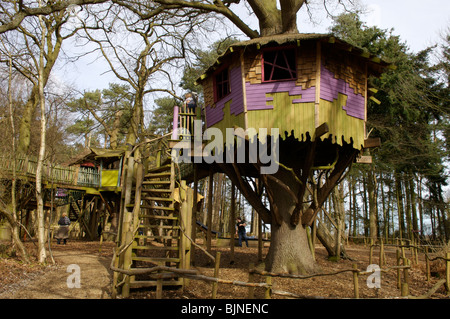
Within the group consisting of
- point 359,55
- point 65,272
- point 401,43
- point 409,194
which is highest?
point 401,43

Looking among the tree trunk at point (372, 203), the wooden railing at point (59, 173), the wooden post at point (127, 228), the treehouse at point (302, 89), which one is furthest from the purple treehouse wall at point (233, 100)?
the tree trunk at point (372, 203)

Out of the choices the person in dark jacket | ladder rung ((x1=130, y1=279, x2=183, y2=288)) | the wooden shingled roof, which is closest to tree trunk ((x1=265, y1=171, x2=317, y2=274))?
ladder rung ((x1=130, y1=279, x2=183, y2=288))

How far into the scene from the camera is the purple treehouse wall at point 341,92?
884cm

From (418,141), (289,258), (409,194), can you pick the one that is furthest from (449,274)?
(409,194)

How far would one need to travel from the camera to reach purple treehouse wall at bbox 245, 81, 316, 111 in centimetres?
870

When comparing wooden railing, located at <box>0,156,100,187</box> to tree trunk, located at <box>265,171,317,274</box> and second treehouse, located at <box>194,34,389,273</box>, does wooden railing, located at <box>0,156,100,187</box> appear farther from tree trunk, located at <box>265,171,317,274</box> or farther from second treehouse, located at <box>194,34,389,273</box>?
tree trunk, located at <box>265,171,317,274</box>

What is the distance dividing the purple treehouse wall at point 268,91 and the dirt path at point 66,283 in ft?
18.5

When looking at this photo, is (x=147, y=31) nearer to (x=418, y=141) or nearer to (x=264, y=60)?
(x=264, y=60)

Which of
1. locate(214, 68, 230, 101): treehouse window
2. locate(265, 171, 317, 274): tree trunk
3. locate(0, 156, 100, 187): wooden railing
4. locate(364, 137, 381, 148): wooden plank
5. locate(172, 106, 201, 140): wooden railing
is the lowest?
locate(265, 171, 317, 274): tree trunk

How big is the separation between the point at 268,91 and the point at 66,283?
23.1 feet

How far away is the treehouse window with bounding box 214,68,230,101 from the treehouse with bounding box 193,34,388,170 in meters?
0.52

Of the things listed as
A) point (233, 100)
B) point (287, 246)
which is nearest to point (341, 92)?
point (233, 100)
